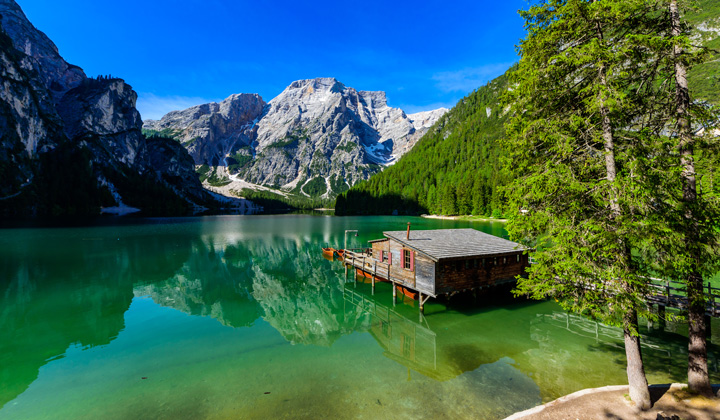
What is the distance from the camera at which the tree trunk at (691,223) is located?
8422 millimetres

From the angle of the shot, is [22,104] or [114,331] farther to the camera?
[22,104]

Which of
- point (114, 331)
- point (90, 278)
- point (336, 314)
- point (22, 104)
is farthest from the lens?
point (22, 104)

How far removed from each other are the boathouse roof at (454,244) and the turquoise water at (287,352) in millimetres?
4659

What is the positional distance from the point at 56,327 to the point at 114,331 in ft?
14.3

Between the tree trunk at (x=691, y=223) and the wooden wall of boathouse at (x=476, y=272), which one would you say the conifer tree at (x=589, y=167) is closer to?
the tree trunk at (x=691, y=223)

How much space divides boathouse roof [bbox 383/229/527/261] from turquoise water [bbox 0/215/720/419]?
15.3 feet

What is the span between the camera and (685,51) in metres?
8.91

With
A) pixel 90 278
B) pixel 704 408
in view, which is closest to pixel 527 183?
pixel 704 408

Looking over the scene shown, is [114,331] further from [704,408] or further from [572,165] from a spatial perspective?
[704,408]

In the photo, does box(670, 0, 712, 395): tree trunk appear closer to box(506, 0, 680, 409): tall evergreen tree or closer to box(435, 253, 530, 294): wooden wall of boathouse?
box(506, 0, 680, 409): tall evergreen tree

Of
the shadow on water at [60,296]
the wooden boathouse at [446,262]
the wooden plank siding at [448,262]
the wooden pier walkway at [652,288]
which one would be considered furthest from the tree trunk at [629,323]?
the shadow on water at [60,296]

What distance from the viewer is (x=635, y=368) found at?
9.34 m

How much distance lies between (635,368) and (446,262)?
1317 centimetres

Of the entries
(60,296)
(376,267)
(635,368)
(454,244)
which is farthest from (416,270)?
(60,296)
